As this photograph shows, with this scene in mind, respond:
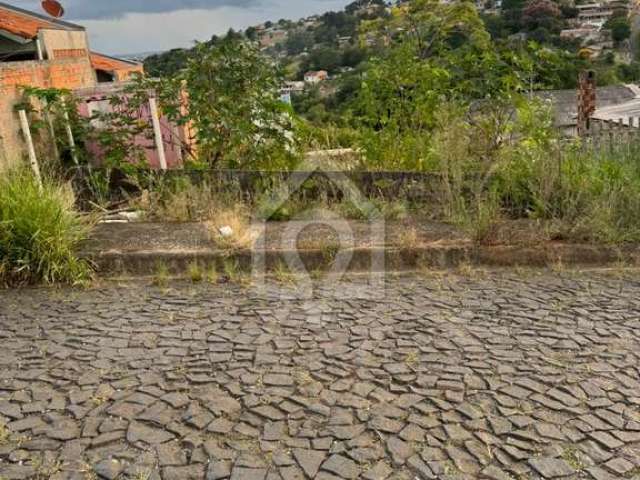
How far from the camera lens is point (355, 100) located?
7164mm

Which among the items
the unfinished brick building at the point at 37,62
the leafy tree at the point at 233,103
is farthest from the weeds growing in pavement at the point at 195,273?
the unfinished brick building at the point at 37,62

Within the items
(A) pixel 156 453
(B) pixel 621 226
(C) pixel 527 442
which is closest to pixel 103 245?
(A) pixel 156 453

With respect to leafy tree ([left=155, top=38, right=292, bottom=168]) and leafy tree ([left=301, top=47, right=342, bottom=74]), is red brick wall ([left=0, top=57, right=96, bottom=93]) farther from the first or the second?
leafy tree ([left=301, top=47, right=342, bottom=74])

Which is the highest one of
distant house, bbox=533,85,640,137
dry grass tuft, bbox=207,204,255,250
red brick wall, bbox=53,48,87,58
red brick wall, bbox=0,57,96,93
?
red brick wall, bbox=53,48,87,58

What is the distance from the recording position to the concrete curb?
4969 mm

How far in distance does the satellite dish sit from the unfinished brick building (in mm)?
353

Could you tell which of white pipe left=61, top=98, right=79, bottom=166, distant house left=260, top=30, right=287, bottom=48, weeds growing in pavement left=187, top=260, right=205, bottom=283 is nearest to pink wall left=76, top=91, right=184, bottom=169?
white pipe left=61, top=98, right=79, bottom=166

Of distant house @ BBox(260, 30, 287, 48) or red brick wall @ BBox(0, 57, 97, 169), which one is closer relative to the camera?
red brick wall @ BBox(0, 57, 97, 169)

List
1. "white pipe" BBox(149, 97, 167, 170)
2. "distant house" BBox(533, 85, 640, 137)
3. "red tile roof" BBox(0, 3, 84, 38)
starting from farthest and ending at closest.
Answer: "distant house" BBox(533, 85, 640, 137) < "red tile roof" BBox(0, 3, 84, 38) < "white pipe" BBox(149, 97, 167, 170)

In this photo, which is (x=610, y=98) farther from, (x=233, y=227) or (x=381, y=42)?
(x=233, y=227)

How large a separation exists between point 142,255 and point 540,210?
12.2 feet

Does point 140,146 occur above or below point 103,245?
above

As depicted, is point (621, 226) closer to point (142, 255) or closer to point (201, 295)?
point (201, 295)

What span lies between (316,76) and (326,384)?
39.2ft
